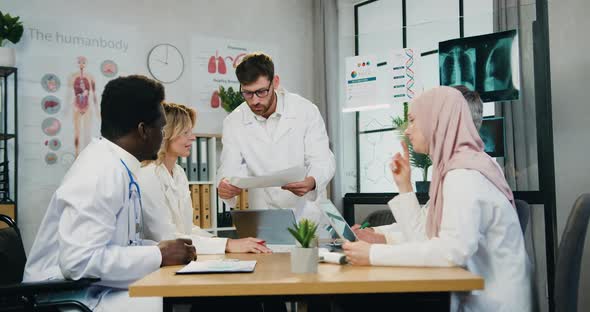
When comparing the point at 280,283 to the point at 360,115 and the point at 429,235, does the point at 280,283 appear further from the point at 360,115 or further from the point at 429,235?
the point at 360,115

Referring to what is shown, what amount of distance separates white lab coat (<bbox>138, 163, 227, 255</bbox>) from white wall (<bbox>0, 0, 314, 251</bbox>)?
235 centimetres

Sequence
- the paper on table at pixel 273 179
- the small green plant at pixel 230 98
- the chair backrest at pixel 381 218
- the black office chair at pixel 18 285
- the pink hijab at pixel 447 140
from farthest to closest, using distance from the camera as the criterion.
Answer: the small green plant at pixel 230 98, the chair backrest at pixel 381 218, the paper on table at pixel 273 179, the pink hijab at pixel 447 140, the black office chair at pixel 18 285

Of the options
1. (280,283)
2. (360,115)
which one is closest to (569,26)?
(360,115)

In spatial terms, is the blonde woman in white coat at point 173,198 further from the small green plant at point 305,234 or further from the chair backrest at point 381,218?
the chair backrest at point 381,218

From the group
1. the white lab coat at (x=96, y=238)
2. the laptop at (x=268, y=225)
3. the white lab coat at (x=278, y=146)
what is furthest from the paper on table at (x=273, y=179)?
the white lab coat at (x=278, y=146)

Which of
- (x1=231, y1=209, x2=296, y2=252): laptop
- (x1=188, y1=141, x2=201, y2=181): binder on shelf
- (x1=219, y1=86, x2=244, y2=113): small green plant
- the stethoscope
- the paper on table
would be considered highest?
(x1=219, y1=86, x2=244, y2=113): small green plant

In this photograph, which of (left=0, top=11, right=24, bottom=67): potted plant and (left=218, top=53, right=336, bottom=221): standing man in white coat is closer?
(left=218, top=53, right=336, bottom=221): standing man in white coat

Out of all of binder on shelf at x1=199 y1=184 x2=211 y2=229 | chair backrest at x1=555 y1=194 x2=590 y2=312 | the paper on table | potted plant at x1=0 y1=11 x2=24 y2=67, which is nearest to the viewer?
chair backrest at x1=555 y1=194 x2=590 y2=312

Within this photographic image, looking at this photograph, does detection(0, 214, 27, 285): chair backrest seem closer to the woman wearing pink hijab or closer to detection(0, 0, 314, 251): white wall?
the woman wearing pink hijab

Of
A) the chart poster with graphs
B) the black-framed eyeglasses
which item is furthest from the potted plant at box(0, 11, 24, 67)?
the chart poster with graphs

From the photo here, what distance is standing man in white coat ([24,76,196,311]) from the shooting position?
1.54 meters

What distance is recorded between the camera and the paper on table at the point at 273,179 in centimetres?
220

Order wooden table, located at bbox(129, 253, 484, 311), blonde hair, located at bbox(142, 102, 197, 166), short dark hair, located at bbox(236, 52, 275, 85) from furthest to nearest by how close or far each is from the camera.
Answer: short dark hair, located at bbox(236, 52, 275, 85) → blonde hair, located at bbox(142, 102, 197, 166) → wooden table, located at bbox(129, 253, 484, 311)

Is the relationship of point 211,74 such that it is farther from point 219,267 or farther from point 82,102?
point 219,267
